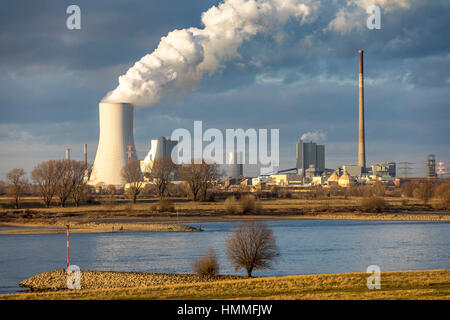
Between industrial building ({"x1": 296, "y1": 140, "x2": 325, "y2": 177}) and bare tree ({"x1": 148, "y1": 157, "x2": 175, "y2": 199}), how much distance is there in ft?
176

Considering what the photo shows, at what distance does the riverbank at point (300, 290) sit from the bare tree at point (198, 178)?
113ft

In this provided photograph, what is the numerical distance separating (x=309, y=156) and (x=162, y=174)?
58056 mm

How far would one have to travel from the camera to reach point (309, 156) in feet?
334

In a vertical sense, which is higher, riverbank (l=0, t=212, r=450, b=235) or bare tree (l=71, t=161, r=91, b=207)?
bare tree (l=71, t=161, r=91, b=207)

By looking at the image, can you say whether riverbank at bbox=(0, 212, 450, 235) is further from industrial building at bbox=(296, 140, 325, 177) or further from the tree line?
industrial building at bbox=(296, 140, 325, 177)

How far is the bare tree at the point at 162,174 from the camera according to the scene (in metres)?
47.3

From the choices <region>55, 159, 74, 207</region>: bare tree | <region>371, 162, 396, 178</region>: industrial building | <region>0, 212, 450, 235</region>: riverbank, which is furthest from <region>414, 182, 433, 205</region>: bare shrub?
<region>371, 162, 396, 178</region>: industrial building

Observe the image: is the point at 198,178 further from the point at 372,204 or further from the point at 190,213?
the point at 372,204

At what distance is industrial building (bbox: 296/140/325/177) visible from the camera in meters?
101

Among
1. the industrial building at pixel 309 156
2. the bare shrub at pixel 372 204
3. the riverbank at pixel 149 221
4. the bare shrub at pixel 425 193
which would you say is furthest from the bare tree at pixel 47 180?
the industrial building at pixel 309 156

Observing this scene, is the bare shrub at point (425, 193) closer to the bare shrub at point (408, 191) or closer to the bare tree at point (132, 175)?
the bare shrub at point (408, 191)

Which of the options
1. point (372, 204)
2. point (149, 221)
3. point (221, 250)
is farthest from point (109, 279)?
point (372, 204)
